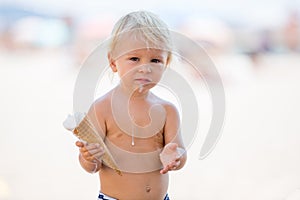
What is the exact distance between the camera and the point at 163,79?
2.97ft

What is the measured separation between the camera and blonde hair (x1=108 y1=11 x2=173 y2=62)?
33.1 inches

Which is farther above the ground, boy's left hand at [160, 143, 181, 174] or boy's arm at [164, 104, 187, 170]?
boy's arm at [164, 104, 187, 170]

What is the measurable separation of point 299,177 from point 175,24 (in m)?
0.50

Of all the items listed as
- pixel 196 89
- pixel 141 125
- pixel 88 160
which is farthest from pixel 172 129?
pixel 196 89

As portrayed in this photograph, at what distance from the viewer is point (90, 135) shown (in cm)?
79

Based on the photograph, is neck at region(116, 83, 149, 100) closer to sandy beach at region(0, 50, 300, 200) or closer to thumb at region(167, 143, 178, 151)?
thumb at region(167, 143, 178, 151)

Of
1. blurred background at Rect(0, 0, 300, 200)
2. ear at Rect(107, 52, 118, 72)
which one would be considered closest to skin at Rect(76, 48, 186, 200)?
ear at Rect(107, 52, 118, 72)

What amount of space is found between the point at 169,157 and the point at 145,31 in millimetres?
202

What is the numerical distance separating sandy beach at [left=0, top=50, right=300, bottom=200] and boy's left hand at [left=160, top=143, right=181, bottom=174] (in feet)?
1.07

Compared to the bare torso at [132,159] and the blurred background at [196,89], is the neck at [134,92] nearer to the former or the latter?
the bare torso at [132,159]

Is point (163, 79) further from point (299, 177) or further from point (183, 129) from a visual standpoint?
point (299, 177)

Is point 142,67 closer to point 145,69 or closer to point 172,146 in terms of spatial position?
point 145,69

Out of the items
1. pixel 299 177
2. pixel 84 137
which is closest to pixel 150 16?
pixel 84 137

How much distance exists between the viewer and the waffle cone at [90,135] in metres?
0.77
